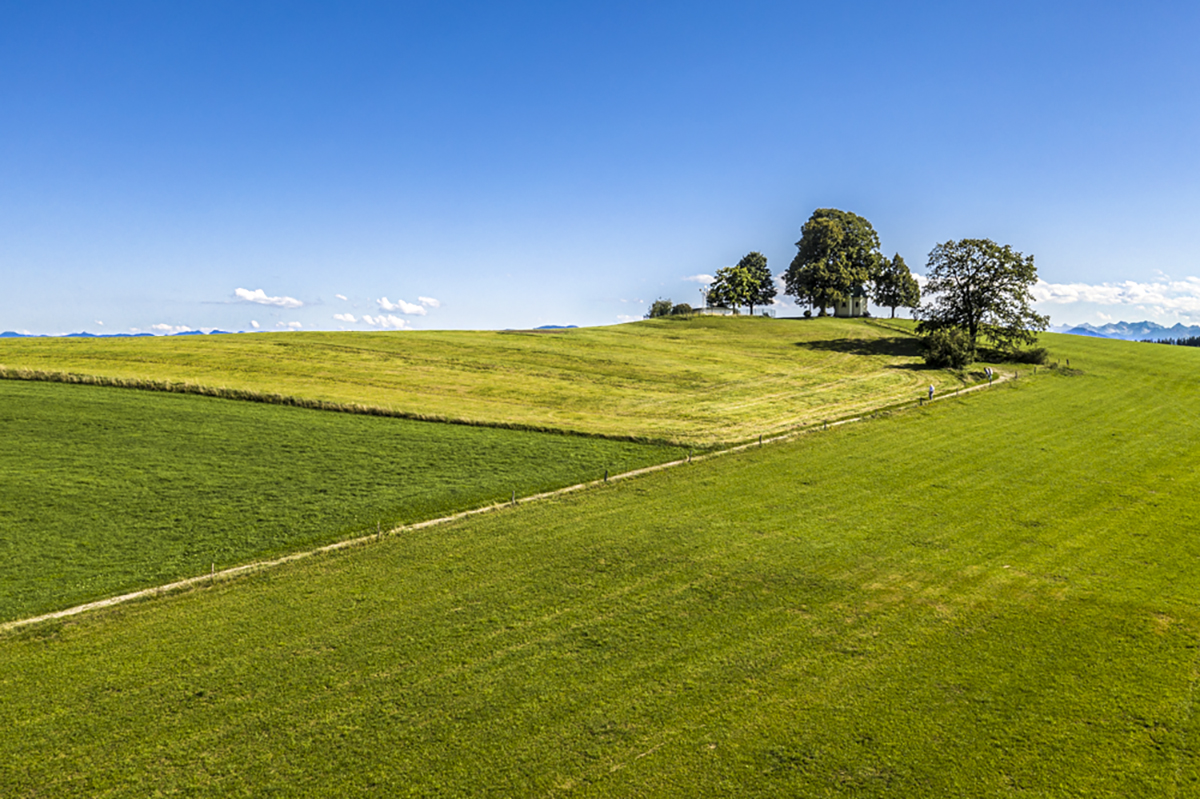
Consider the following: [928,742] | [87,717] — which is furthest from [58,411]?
[928,742]

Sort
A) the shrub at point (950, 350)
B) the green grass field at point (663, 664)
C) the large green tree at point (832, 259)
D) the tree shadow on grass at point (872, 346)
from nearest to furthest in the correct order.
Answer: the green grass field at point (663, 664) < the shrub at point (950, 350) < the tree shadow on grass at point (872, 346) < the large green tree at point (832, 259)

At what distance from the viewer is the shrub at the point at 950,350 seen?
53.7 metres

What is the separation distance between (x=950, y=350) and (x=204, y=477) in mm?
56884

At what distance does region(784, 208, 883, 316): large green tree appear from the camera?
87688 millimetres

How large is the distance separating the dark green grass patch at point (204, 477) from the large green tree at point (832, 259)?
66.3m

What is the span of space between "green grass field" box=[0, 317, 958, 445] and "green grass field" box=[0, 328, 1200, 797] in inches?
573

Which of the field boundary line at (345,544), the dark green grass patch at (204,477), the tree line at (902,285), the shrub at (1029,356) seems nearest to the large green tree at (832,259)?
the tree line at (902,285)

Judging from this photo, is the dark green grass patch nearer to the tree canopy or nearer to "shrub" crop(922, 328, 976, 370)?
"shrub" crop(922, 328, 976, 370)

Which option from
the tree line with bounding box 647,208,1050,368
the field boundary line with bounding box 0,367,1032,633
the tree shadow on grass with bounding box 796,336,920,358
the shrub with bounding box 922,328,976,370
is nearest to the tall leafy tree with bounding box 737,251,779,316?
the tree line with bounding box 647,208,1050,368

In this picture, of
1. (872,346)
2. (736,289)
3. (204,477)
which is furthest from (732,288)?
(204,477)

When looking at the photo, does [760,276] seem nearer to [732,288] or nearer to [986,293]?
[732,288]

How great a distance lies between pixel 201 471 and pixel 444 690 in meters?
19.4

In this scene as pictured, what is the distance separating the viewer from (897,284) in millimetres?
92250

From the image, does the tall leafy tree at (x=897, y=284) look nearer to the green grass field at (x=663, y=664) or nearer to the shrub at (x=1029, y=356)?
the shrub at (x=1029, y=356)
